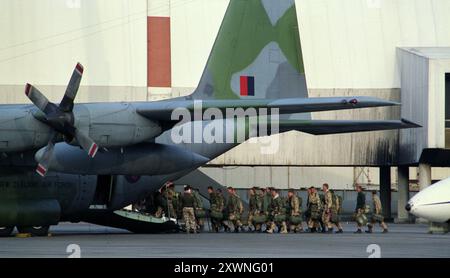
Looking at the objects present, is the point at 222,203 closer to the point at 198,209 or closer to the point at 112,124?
the point at 198,209

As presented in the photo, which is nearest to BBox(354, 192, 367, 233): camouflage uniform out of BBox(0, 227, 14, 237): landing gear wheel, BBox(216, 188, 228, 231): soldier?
BBox(216, 188, 228, 231): soldier

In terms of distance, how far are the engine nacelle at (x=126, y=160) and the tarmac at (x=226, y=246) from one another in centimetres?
164

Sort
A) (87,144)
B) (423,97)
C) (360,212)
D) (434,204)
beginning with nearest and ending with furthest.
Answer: (434,204), (87,144), (360,212), (423,97)

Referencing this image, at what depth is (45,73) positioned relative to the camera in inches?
1373

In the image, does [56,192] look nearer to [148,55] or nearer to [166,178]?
[166,178]

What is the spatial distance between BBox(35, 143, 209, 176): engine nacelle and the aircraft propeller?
272 mm

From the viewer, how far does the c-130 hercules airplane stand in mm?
20766

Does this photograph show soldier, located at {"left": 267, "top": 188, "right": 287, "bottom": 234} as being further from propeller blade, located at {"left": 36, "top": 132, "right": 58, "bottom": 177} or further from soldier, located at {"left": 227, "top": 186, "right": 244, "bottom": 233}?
propeller blade, located at {"left": 36, "top": 132, "right": 58, "bottom": 177}

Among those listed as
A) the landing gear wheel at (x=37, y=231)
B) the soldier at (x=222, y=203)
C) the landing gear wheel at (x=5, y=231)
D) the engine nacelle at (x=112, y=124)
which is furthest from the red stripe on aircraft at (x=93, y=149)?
the soldier at (x=222, y=203)

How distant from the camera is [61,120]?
20.5m

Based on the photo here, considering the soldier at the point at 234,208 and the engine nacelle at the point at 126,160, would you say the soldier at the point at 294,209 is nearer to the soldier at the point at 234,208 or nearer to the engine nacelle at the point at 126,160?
the soldier at the point at 234,208

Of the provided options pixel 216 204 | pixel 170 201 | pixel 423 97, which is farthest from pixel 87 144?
pixel 423 97

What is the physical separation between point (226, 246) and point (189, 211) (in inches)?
238
